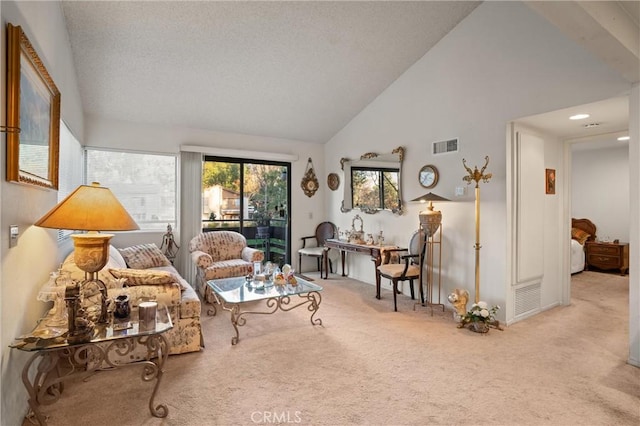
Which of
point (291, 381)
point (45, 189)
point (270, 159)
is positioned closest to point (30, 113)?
point (45, 189)

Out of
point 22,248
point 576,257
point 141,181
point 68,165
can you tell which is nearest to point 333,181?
point 141,181

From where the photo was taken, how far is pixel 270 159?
236 inches

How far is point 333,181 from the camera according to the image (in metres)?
6.31

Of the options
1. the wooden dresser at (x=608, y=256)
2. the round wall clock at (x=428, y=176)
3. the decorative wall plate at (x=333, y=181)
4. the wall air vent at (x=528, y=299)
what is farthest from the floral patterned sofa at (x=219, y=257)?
the wooden dresser at (x=608, y=256)

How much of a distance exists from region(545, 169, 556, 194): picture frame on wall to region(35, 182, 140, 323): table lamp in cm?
447

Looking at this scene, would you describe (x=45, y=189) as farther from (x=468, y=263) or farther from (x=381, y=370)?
(x=468, y=263)

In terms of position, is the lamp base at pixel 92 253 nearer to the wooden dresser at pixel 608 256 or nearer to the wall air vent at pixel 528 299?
the wall air vent at pixel 528 299

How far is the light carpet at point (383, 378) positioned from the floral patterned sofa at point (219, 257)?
2.56 feet

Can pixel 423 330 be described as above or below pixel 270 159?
below

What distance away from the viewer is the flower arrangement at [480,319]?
3371 mm

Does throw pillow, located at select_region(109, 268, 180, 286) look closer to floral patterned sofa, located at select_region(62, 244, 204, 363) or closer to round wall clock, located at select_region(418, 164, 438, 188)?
floral patterned sofa, located at select_region(62, 244, 204, 363)

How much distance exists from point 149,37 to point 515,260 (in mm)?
4615

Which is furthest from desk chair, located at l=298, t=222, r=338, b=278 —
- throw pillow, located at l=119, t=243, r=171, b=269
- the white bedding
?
the white bedding

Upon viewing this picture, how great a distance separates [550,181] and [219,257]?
455 centimetres
